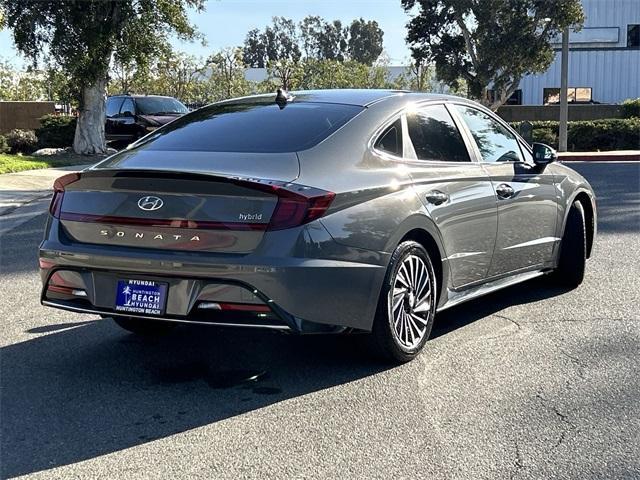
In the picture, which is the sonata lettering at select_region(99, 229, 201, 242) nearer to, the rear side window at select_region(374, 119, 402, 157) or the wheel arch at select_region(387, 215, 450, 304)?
the wheel arch at select_region(387, 215, 450, 304)

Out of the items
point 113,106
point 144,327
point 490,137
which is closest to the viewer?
point 144,327

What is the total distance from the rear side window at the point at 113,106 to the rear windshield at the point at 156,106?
984mm

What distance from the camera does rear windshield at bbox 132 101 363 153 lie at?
4812 mm

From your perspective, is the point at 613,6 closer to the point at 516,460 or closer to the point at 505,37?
the point at 505,37

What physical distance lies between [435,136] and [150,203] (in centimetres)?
214

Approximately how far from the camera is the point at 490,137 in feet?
20.6

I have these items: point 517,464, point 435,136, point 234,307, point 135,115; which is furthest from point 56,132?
point 517,464

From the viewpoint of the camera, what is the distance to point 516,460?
3609mm

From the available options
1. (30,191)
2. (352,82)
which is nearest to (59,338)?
(30,191)

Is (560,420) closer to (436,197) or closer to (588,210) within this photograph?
(436,197)

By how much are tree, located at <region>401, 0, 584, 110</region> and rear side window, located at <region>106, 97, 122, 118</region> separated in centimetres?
1084

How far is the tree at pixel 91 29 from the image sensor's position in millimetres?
21000

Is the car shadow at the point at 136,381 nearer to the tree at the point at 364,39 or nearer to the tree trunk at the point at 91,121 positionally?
the tree trunk at the point at 91,121

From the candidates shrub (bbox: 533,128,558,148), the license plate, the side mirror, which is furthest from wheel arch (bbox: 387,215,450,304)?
shrub (bbox: 533,128,558,148)
